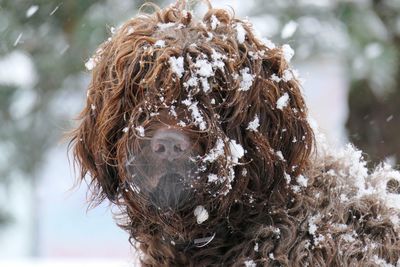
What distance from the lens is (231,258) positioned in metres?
3.63

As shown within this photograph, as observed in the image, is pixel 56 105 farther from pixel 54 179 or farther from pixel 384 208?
pixel 54 179

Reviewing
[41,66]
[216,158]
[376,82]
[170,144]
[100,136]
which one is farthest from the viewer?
[41,66]

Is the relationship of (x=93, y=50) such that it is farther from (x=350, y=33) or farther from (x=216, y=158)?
(x=216, y=158)

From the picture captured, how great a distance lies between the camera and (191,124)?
3305mm

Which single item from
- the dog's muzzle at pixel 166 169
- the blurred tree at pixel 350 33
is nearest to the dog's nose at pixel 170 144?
the dog's muzzle at pixel 166 169

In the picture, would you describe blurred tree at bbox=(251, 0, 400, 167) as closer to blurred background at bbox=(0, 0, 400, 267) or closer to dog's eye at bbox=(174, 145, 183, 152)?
blurred background at bbox=(0, 0, 400, 267)

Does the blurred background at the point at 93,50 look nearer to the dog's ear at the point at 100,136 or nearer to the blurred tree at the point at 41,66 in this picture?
the blurred tree at the point at 41,66

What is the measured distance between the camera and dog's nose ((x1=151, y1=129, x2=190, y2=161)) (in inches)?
127

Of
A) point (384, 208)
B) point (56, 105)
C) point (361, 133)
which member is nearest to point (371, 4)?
point (361, 133)

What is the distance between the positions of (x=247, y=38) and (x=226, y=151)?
638mm

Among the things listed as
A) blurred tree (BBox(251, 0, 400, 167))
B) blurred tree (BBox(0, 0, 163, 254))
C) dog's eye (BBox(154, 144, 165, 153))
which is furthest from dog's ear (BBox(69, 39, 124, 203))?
blurred tree (BBox(251, 0, 400, 167))

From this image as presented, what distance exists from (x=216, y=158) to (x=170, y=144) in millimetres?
240

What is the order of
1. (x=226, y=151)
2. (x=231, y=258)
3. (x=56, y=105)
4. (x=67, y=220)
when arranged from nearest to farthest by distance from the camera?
(x=226, y=151), (x=231, y=258), (x=56, y=105), (x=67, y=220)

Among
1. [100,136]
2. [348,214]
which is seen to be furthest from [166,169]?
[348,214]
